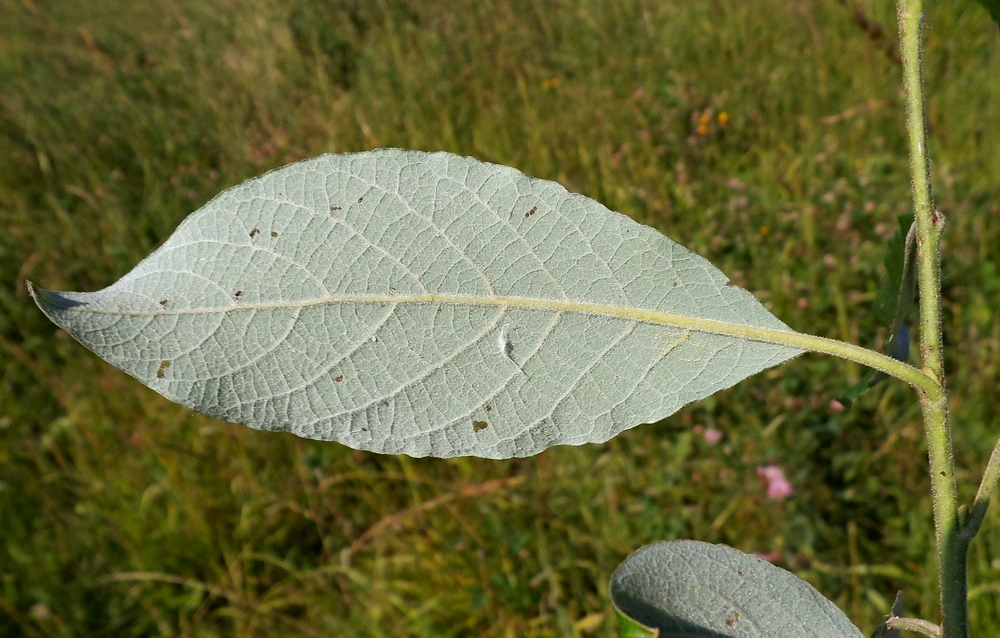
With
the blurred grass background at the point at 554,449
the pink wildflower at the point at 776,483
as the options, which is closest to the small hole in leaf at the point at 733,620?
the blurred grass background at the point at 554,449

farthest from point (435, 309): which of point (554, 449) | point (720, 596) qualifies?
point (554, 449)

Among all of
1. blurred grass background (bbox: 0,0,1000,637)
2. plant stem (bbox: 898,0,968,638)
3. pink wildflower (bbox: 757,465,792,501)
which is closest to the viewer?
plant stem (bbox: 898,0,968,638)

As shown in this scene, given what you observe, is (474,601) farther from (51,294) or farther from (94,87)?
(94,87)

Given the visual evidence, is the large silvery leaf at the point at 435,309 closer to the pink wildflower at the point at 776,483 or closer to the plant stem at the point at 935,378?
the plant stem at the point at 935,378

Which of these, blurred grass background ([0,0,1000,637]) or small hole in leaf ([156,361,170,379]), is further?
blurred grass background ([0,0,1000,637])

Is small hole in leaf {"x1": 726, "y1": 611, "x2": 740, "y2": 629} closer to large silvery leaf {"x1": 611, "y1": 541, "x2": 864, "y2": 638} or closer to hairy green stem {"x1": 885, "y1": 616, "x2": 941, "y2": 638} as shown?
large silvery leaf {"x1": 611, "y1": 541, "x2": 864, "y2": 638}

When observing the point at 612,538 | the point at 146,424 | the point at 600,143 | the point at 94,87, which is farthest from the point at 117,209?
the point at 612,538

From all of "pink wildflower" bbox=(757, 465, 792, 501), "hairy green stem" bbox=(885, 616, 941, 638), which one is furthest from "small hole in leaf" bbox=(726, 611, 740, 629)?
"pink wildflower" bbox=(757, 465, 792, 501)
